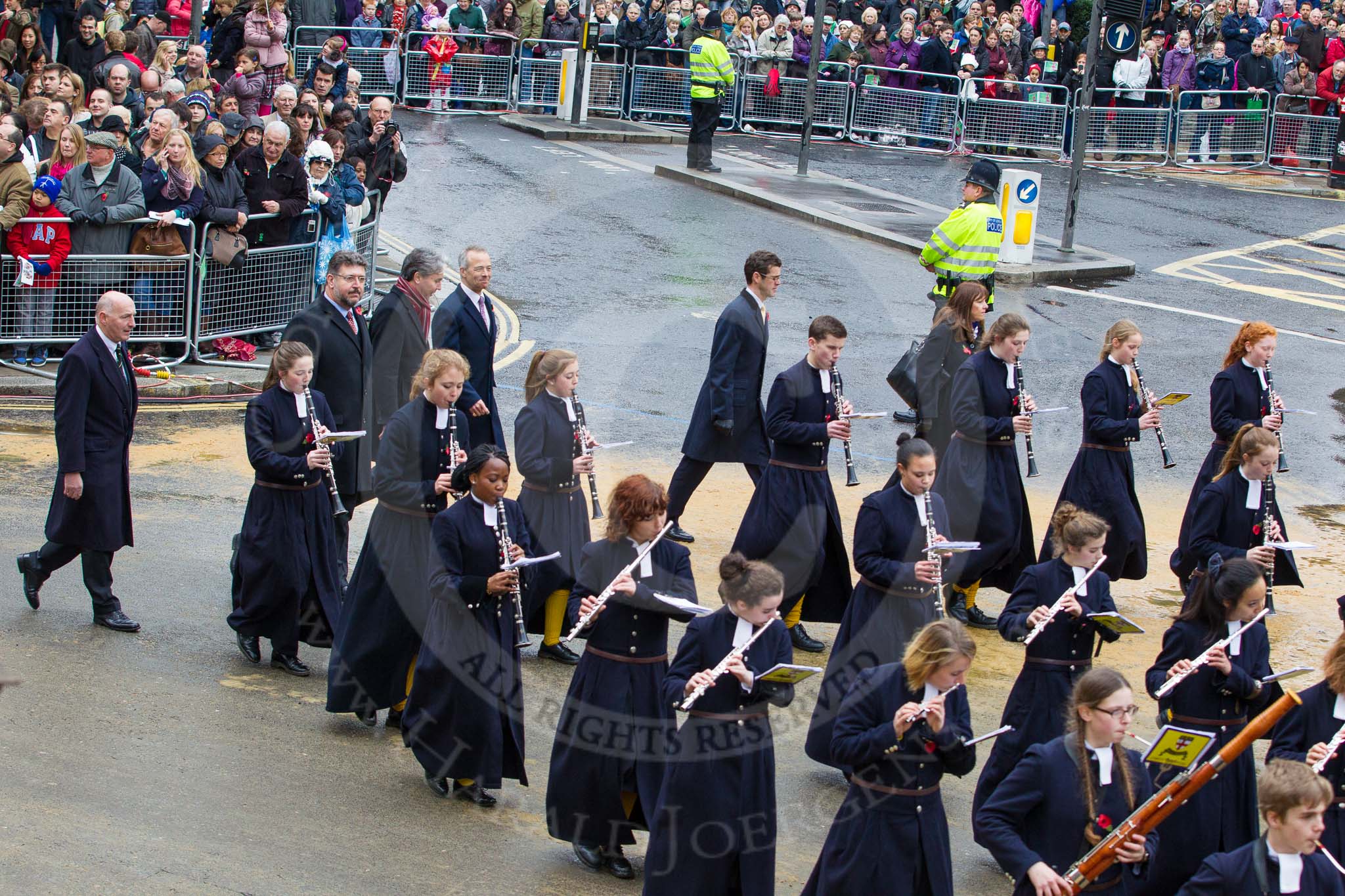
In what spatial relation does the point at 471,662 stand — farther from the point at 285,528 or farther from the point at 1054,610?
the point at 1054,610

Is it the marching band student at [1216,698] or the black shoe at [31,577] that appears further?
the black shoe at [31,577]

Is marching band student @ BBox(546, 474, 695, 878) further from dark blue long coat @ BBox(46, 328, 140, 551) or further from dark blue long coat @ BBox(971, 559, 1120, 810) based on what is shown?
dark blue long coat @ BBox(46, 328, 140, 551)

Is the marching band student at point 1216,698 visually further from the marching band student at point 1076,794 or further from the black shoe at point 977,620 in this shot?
the black shoe at point 977,620

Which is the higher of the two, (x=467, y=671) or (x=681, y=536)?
(x=467, y=671)

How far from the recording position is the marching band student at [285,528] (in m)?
9.21

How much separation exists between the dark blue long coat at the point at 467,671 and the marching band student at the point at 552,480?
62.8 inches

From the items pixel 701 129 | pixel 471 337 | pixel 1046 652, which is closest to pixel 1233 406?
pixel 1046 652

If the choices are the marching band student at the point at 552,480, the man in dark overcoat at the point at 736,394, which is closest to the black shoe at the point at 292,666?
the marching band student at the point at 552,480

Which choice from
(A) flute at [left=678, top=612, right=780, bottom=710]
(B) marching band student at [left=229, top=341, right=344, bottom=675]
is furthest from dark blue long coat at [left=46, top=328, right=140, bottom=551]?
(A) flute at [left=678, top=612, right=780, bottom=710]

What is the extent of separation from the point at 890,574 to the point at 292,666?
3.30m

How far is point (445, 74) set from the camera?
2903 centimetres

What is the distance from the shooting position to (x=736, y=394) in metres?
11.1

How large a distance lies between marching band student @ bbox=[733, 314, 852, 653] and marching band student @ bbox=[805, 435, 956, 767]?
1.23m

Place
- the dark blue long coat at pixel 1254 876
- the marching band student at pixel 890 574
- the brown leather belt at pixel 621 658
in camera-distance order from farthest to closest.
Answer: the marching band student at pixel 890 574 → the brown leather belt at pixel 621 658 → the dark blue long coat at pixel 1254 876
